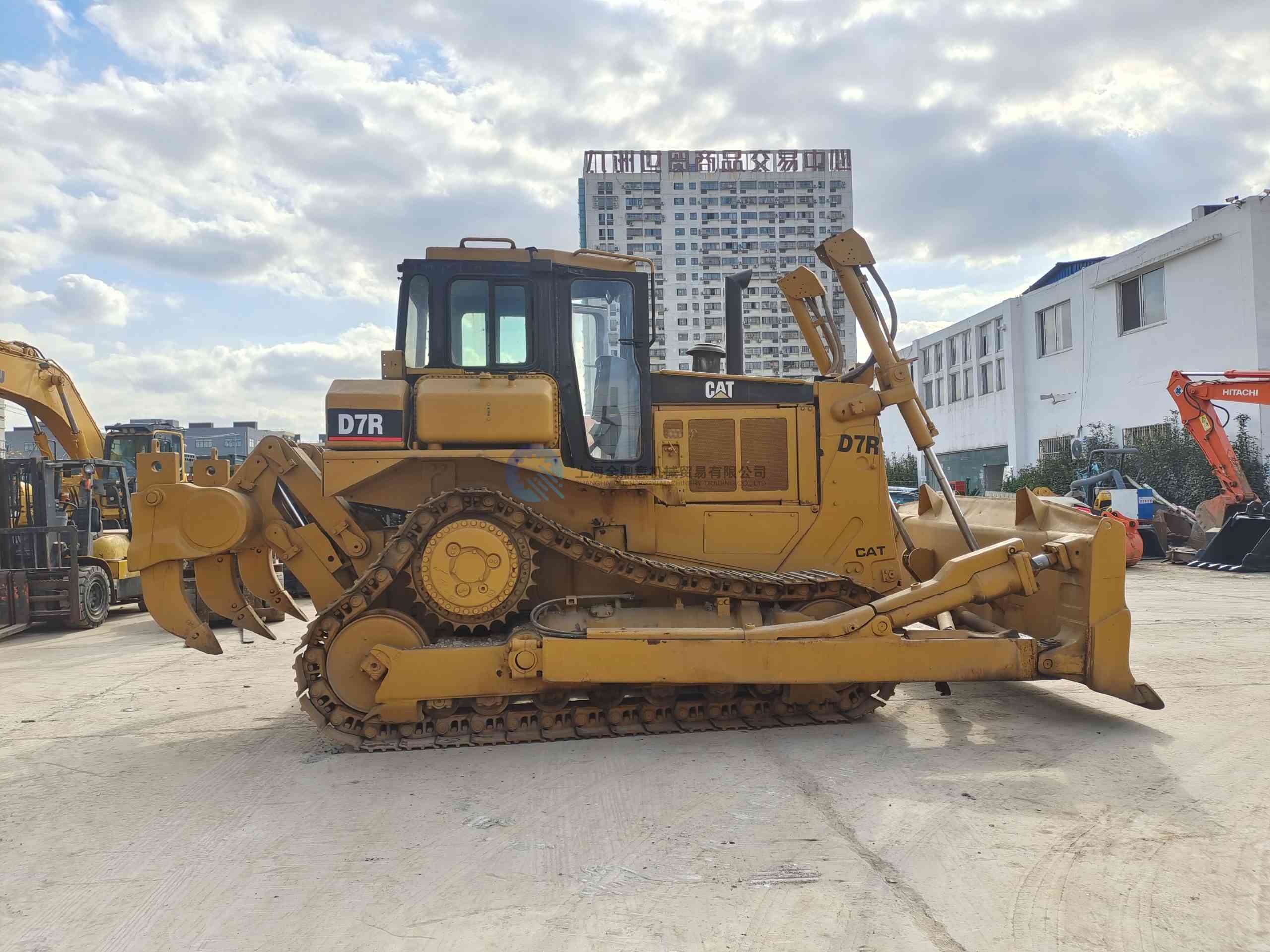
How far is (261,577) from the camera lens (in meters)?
6.82

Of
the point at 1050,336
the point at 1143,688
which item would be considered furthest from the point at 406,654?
the point at 1050,336

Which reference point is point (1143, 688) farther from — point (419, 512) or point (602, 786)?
point (419, 512)

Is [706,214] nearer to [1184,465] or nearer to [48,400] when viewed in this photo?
[1184,465]

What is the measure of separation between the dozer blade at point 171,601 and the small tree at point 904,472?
131 feet

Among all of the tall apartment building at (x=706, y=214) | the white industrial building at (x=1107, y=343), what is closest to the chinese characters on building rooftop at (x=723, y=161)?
the tall apartment building at (x=706, y=214)

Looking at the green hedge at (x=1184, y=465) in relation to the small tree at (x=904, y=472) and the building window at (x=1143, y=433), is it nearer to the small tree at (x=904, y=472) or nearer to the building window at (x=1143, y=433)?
the building window at (x=1143, y=433)

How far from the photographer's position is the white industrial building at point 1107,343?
24.4 meters

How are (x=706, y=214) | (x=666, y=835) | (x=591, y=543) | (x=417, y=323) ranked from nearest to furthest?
1. (x=666, y=835)
2. (x=591, y=543)
3. (x=417, y=323)
4. (x=706, y=214)

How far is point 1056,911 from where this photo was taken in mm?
3504

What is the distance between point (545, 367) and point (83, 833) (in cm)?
397

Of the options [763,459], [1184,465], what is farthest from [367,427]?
[1184,465]

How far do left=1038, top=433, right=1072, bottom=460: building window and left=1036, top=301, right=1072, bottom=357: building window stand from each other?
11.4ft

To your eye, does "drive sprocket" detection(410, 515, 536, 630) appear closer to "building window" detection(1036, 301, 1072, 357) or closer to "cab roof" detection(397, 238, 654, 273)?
"cab roof" detection(397, 238, 654, 273)

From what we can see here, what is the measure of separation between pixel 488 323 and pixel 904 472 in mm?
42280
